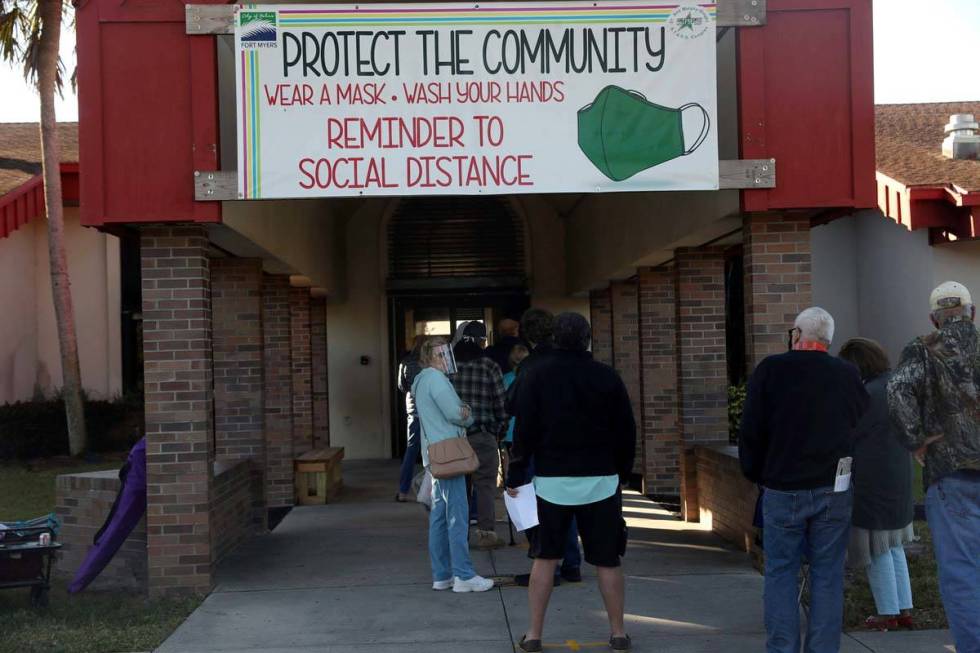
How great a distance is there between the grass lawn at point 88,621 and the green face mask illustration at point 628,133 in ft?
13.0

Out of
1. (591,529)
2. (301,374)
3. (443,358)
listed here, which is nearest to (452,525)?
(443,358)

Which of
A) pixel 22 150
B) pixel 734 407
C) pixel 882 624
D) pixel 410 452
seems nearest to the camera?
pixel 882 624

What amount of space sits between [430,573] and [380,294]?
29.0 ft

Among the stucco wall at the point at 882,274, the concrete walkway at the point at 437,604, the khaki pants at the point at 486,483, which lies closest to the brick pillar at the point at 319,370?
the concrete walkway at the point at 437,604

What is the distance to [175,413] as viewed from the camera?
7559 millimetres

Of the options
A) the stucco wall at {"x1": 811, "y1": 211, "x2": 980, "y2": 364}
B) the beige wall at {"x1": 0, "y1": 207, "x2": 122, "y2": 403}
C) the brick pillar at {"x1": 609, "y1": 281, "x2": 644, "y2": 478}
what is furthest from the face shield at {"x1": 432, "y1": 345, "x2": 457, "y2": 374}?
the beige wall at {"x1": 0, "y1": 207, "x2": 122, "y2": 403}

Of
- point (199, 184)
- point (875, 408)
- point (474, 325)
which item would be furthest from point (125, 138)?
point (875, 408)

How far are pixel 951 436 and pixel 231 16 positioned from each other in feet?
16.6

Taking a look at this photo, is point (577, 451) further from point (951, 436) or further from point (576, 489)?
point (951, 436)

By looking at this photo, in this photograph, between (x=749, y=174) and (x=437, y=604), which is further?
(x=749, y=174)

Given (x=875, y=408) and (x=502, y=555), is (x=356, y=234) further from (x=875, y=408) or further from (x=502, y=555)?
(x=875, y=408)

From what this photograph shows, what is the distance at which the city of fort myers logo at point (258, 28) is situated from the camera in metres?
7.11

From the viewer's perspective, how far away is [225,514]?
8.45 metres

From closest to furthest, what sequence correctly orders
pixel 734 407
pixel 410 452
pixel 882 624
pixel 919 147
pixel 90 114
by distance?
pixel 882 624 → pixel 90 114 → pixel 410 452 → pixel 734 407 → pixel 919 147
